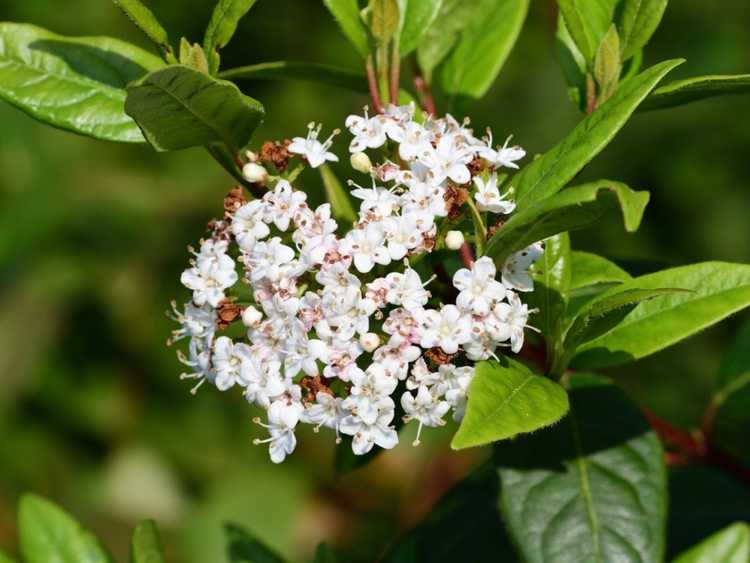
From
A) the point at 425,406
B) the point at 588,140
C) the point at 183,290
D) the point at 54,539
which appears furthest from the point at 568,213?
the point at 183,290

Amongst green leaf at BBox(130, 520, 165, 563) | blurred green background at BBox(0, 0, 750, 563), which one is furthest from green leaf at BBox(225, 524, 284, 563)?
blurred green background at BBox(0, 0, 750, 563)

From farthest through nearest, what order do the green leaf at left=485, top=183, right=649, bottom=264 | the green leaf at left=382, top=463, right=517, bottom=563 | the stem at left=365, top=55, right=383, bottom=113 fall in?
the green leaf at left=382, top=463, right=517, bottom=563, the stem at left=365, top=55, right=383, bottom=113, the green leaf at left=485, top=183, right=649, bottom=264

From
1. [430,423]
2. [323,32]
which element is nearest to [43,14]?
[323,32]

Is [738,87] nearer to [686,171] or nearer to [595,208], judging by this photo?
[595,208]

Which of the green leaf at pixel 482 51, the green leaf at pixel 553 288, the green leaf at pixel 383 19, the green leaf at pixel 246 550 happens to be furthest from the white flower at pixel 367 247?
the green leaf at pixel 246 550

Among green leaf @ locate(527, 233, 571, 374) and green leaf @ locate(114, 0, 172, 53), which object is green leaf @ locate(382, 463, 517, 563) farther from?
green leaf @ locate(114, 0, 172, 53)

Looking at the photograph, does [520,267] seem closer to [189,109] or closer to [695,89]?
[695,89]

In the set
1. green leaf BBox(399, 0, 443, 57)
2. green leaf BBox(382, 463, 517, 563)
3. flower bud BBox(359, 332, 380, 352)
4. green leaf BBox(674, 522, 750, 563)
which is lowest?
green leaf BBox(382, 463, 517, 563)
